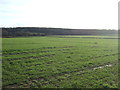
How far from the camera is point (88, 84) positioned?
11227 mm

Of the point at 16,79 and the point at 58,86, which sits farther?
the point at 16,79

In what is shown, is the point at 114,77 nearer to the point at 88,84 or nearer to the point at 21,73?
the point at 88,84

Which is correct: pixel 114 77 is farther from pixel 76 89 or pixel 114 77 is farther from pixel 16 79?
pixel 16 79

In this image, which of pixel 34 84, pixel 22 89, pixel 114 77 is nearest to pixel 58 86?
pixel 34 84

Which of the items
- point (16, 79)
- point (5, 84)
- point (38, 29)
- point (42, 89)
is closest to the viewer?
point (42, 89)

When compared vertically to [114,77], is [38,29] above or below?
above

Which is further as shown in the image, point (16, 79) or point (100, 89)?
point (16, 79)

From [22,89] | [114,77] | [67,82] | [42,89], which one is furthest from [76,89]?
[114,77]

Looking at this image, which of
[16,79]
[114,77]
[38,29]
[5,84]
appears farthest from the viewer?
[38,29]

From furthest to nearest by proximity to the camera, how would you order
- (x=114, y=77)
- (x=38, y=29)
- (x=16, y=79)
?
(x=38, y=29), (x=114, y=77), (x=16, y=79)

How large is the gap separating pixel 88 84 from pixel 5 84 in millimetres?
6931

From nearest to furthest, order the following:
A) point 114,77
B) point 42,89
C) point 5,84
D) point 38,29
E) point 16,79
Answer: point 42,89
point 5,84
point 16,79
point 114,77
point 38,29

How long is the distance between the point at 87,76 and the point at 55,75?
3226 mm

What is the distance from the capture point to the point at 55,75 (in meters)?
13.4
